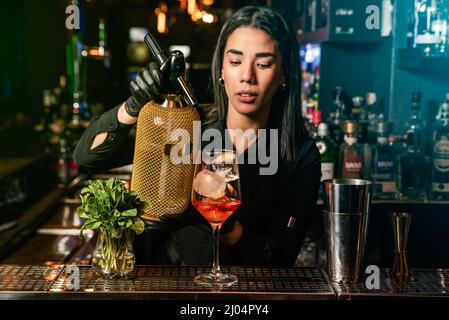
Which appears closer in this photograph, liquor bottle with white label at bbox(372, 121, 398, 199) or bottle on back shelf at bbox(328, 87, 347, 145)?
liquor bottle with white label at bbox(372, 121, 398, 199)

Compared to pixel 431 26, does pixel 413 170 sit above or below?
below

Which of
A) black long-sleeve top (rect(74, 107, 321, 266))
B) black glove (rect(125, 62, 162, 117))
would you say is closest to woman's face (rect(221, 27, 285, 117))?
black long-sleeve top (rect(74, 107, 321, 266))

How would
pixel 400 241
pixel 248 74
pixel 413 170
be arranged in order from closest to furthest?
pixel 400 241 < pixel 248 74 < pixel 413 170

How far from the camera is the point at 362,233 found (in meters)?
1.64

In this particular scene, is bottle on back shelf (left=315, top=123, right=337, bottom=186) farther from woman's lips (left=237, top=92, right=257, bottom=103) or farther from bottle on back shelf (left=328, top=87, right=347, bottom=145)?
woman's lips (left=237, top=92, right=257, bottom=103)

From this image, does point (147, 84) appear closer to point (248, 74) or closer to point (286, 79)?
point (248, 74)

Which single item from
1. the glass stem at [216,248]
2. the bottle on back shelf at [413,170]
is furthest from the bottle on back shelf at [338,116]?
the glass stem at [216,248]

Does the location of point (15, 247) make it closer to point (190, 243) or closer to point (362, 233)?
point (190, 243)

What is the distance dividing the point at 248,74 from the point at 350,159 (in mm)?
695

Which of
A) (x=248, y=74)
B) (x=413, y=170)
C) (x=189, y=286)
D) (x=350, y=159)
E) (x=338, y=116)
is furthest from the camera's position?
(x=338, y=116)

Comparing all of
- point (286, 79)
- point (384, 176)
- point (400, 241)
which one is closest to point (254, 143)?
point (286, 79)

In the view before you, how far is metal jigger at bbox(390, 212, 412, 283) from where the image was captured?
1.67 m

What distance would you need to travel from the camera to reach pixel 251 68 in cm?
237

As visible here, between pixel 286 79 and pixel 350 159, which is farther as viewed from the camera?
pixel 350 159
